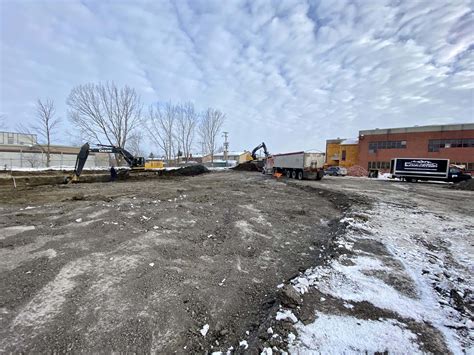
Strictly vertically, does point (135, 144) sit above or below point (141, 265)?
above

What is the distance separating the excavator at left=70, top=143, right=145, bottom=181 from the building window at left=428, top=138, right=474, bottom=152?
46.8 m

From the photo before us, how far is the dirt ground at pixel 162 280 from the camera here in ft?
8.95

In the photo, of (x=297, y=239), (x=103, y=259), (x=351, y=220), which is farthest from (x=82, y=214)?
(x=351, y=220)

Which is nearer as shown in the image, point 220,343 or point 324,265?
point 220,343

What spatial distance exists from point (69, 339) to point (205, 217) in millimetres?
5196

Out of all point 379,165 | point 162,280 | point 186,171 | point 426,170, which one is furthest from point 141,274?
point 379,165

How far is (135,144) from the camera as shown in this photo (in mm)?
49812

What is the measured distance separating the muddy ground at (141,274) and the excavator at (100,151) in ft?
38.9

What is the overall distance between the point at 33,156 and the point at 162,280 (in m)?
57.1

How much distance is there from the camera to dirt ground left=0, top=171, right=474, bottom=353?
2729mm

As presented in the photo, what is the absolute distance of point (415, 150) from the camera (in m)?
42.3

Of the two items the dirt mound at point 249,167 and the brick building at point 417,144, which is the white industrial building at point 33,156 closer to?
the dirt mound at point 249,167

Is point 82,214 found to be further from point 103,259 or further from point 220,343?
point 220,343

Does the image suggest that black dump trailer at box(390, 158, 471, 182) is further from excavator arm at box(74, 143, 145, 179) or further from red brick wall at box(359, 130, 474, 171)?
excavator arm at box(74, 143, 145, 179)
